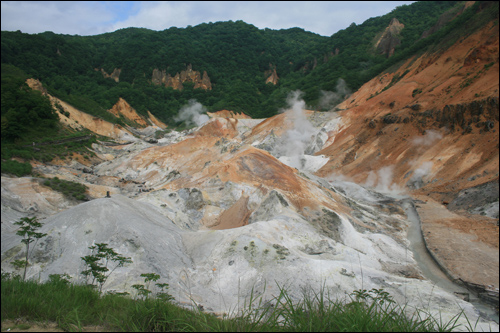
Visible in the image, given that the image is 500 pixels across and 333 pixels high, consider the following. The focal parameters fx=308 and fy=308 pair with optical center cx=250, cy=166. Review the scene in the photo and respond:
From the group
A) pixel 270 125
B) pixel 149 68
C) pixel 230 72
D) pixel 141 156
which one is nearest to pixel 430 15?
pixel 230 72

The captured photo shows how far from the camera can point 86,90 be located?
75.9 meters

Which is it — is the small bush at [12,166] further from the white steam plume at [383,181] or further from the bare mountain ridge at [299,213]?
the white steam plume at [383,181]

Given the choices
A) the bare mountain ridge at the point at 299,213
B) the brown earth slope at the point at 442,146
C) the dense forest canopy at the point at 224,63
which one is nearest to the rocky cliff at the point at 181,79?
the dense forest canopy at the point at 224,63

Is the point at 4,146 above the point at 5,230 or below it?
above

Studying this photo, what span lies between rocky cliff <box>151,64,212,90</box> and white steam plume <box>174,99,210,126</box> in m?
13.4

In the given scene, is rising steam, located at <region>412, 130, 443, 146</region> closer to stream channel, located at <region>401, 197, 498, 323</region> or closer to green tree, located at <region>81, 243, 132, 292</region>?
stream channel, located at <region>401, 197, 498, 323</region>

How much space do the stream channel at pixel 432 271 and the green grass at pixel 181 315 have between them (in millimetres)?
6361

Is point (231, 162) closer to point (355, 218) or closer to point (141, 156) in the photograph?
point (355, 218)

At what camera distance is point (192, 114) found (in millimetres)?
86125

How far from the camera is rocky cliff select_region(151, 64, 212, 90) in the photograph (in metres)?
101

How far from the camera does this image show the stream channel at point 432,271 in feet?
31.6

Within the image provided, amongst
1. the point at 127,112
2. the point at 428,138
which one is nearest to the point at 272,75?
the point at 127,112

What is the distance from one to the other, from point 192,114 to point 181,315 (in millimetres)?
85514

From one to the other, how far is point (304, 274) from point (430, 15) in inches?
4442
